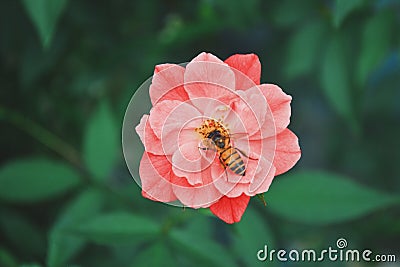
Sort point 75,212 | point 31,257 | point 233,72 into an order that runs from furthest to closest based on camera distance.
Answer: point 31,257 < point 75,212 < point 233,72

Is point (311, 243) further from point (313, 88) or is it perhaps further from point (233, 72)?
point (233, 72)

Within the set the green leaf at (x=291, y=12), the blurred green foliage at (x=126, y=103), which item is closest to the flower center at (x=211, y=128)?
the blurred green foliage at (x=126, y=103)

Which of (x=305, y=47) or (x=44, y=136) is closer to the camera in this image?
(x=305, y=47)

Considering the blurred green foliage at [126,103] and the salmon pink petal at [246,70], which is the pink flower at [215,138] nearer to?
the salmon pink petal at [246,70]

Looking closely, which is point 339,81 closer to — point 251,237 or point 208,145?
point 251,237

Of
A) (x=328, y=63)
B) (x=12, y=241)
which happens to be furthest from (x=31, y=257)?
(x=328, y=63)

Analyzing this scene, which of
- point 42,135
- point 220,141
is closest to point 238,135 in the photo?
point 220,141
